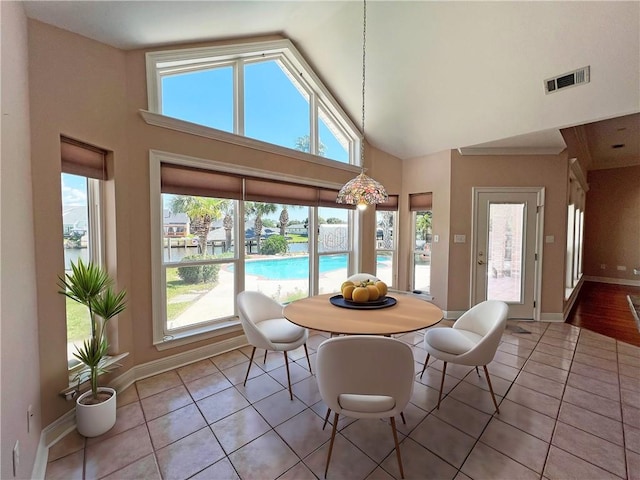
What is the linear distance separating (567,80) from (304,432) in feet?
12.0

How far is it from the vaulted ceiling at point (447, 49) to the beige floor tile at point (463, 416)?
296 centimetres

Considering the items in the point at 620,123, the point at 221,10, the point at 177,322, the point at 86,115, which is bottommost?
the point at 177,322

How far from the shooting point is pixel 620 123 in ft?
13.1

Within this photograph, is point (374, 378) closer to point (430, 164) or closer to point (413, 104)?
point (413, 104)

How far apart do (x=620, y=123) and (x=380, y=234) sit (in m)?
3.75

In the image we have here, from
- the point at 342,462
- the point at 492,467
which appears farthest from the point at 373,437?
the point at 492,467

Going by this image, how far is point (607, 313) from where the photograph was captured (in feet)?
14.5

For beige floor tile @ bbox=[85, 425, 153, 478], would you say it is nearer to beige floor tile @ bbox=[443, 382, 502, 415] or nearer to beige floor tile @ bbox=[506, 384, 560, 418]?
beige floor tile @ bbox=[443, 382, 502, 415]

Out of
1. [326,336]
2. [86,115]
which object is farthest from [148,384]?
[86,115]

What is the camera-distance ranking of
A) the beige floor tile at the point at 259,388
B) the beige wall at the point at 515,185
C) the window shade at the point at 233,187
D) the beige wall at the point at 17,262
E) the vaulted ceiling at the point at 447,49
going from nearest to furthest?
the beige wall at the point at 17,262
the vaulted ceiling at the point at 447,49
the beige floor tile at the point at 259,388
the window shade at the point at 233,187
the beige wall at the point at 515,185

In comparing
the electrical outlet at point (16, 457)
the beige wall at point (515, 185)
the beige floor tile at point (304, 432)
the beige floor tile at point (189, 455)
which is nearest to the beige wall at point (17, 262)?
the electrical outlet at point (16, 457)

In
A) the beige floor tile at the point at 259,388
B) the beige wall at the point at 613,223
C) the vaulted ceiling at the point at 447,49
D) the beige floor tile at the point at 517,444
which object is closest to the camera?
the beige floor tile at the point at 517,444

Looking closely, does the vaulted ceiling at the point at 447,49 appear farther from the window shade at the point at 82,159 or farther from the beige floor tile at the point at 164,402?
the beige floor tile at the point at 164,402

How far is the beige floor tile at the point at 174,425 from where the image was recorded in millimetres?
1748
